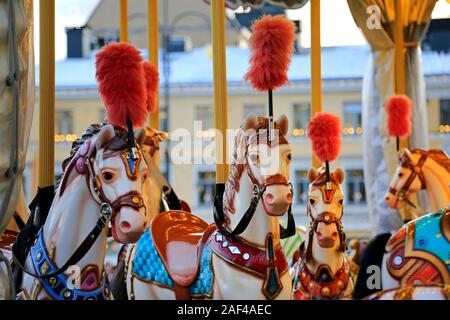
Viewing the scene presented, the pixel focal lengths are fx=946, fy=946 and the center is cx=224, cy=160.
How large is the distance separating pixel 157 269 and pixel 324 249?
99 cm

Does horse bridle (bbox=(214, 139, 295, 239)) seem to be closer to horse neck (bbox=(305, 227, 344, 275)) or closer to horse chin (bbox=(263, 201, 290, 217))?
horse chin (bbox=(263, 201, 290, 217))

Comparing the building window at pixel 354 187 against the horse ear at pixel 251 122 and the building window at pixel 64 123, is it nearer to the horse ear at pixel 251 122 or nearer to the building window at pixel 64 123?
the building window at pixel 64 123

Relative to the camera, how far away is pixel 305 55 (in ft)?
30.0

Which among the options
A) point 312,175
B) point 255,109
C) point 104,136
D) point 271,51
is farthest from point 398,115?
point 255,109

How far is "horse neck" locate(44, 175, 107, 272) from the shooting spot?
303 centimetres

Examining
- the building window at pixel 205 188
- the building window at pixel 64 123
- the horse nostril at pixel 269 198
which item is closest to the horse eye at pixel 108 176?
the horse nostril at pixel 269 198

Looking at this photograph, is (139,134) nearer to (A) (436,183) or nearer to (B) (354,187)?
(A) (436,183)

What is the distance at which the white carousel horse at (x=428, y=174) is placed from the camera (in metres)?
4.95

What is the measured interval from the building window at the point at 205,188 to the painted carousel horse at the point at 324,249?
4289 mm

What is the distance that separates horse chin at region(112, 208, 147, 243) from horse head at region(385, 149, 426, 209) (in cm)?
251

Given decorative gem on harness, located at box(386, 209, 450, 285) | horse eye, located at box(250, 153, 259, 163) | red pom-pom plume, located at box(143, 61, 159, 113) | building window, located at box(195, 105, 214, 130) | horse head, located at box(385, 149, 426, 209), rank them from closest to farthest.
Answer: horse eye, located at box(250, 153, 259, 163) < decorative gem on harness, located at box(386, 209, 450, 285) < red pom-pom plume, located at box(143, 61, 159, 113) < horse head, located at box(385, 149, 426, 209) < building window, located at box(195, 105, 214, 130)

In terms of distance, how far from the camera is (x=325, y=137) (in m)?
4.32

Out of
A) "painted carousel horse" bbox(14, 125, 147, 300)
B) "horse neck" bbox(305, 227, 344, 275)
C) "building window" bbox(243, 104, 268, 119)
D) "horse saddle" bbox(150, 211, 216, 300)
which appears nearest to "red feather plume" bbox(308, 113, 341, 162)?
"horse neck" bbox(305, 227, 344, 275)
